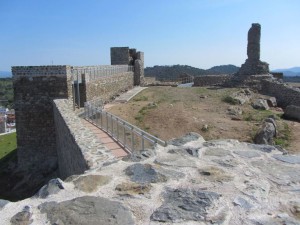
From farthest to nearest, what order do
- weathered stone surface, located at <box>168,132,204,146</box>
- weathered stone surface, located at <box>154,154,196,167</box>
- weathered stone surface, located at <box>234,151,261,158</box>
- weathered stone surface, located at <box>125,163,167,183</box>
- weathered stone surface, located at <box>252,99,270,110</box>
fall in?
weathered stone surface, located at <box>252,99,270,110</box>, weathered stone surface, located at <box>168,132,204,146</box>, weathered stone surface, located at <box>234,151,261,158</box>, weathered stone surface, located at <box>154,154,196,167</box>, weathered stone surface, located at <box>125,163,167,183</box>

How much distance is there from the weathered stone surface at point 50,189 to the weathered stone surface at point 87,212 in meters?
0.18

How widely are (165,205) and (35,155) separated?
13.0 metres

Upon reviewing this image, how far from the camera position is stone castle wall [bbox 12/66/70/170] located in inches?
562

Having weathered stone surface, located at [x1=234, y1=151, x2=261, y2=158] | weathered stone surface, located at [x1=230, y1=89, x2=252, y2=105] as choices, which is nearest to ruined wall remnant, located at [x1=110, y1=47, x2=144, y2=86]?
weathered stone surface, located at [x1=230, y1=89, x2=252, y2=105]

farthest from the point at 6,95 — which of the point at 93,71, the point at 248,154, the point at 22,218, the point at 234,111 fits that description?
the point at 22,218

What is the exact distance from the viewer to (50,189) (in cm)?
320

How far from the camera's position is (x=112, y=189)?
3299 millimetres

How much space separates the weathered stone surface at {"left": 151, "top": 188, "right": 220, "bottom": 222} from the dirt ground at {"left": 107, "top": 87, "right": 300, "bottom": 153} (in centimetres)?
1044

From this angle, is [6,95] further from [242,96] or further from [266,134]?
[266,134]

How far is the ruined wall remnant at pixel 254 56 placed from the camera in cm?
2802

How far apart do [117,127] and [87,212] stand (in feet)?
21.7

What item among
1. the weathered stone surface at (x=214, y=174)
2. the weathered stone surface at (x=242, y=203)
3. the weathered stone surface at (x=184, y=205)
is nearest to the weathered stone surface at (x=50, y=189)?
the weathered stone surface at (x=184, y=205)

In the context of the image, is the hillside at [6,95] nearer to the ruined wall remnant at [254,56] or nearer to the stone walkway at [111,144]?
the ruined wall remnant at [254,56]

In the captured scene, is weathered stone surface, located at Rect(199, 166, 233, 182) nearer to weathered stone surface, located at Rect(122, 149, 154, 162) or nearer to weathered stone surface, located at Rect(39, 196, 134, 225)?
weathered stone surface, located at Rect(122, 149, 154, 162)
